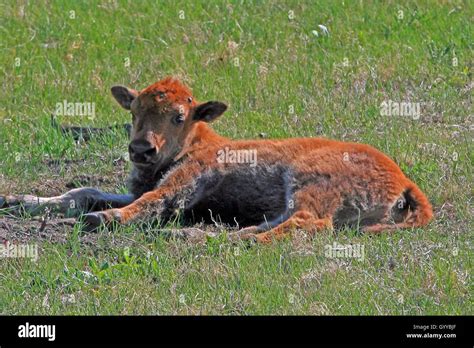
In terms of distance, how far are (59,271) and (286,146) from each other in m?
2.68

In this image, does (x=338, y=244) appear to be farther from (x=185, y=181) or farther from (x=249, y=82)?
(x=249, y=82)

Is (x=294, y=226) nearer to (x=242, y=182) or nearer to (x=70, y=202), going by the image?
(x=242, y=182)

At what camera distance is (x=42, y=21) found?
53.9 ft

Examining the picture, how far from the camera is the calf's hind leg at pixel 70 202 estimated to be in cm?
1055

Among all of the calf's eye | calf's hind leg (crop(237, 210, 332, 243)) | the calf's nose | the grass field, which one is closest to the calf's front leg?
the grass field

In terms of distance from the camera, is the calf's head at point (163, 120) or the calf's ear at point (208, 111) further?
the calf's ear at point (208, 111)

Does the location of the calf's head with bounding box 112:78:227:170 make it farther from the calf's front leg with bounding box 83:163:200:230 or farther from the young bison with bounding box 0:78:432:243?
the calf's front leg with bounding box 83:163:200:230

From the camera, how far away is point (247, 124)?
1343 centimetres

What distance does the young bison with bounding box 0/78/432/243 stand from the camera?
10.2 m

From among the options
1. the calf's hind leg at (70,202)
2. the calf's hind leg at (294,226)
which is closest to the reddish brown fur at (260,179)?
the calf's hind leg at (294,226)

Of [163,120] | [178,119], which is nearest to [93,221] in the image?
[163,120]

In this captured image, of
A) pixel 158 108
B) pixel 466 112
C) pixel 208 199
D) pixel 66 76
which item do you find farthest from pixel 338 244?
pixel 66 76

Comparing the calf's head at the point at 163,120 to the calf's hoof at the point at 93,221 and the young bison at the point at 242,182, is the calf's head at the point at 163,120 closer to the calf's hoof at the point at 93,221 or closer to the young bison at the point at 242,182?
the young bison at the point at 242,182

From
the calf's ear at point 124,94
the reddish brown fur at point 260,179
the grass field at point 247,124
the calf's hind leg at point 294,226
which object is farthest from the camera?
the calf's ear at point 124,94
